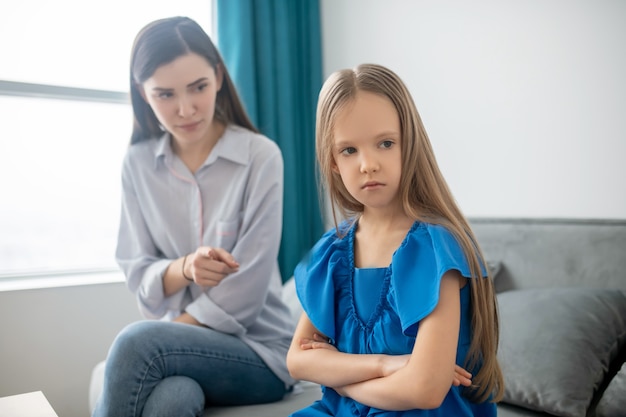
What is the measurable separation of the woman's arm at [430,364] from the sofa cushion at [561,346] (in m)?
0.52

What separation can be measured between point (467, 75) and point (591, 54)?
47 centimetres

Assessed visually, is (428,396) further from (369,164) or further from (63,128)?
(63,128)

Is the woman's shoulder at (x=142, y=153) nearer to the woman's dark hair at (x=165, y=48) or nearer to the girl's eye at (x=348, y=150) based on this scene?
the woman's dark hair at (x=165, y=48)

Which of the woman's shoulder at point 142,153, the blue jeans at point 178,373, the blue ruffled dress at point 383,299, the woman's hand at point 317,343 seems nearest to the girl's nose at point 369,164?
the blue ruffled dress at point 383,299

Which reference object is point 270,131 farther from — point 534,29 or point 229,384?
point 229,384

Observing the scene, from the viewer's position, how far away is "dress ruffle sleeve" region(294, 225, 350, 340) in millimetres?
1168

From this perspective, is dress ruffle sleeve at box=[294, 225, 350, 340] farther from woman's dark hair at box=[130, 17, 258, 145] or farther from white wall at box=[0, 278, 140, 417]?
white wall at box=[0, 278, 140, 417]

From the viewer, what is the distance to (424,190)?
44.0 inches

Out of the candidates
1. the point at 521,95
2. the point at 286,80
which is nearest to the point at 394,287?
the point at 521,95

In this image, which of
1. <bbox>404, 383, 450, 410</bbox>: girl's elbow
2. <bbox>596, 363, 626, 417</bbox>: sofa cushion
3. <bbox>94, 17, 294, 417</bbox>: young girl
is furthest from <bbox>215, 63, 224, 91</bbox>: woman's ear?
<bbox>596, 363, 626, 417</bbox>: sofa cushion

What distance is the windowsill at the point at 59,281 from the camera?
2.33m

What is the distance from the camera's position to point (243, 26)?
275 cm

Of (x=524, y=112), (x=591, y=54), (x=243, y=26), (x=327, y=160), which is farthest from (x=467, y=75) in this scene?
(x=327, y=160)

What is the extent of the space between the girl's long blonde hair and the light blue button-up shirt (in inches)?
21.7
